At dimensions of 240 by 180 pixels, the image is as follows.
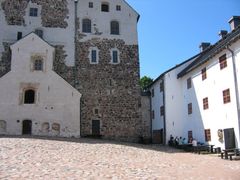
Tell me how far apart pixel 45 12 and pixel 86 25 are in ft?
14.4

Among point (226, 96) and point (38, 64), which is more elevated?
point (38, 64)

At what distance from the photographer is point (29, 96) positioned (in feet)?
91.0

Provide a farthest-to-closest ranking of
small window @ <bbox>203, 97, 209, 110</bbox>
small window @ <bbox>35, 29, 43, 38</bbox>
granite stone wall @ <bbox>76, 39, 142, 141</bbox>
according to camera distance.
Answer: small window @ <bbox>35, 29, 43, 38</bbox>, granite stone wall @ <bbox>76, 39, 142, 141</bbox>, small window @ <bbox>203, 97, 209, 110</bbox>

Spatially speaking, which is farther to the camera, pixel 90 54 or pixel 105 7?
pixel 105 7

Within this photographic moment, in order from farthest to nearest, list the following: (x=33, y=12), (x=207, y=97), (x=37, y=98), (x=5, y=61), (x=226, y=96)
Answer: (x=33, y=12) → (x=5, y=61) → (x=37, y=98) → (x=207, y=97) → (x=226, y=96)

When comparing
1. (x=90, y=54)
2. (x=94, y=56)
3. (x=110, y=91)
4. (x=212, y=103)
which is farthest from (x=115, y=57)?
(x=212, y=103)

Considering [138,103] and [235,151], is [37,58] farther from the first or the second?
[235,151]

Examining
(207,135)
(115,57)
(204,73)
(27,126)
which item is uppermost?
(115,57)

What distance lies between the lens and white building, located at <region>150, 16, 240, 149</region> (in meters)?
20.6

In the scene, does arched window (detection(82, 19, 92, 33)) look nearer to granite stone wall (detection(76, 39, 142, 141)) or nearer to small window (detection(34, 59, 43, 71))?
granite stone wall (detection(76, 39, 142, 141))

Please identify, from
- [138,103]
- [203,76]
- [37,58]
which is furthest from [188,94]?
[37,58]

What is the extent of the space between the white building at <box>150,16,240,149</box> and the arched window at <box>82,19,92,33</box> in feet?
30.0

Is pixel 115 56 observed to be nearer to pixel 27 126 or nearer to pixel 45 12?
pixel 45 12

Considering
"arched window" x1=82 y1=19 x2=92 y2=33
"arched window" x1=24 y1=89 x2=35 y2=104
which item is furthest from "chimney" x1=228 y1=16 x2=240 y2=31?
"arched window" x1=24 y1=89 x2=35 y2=104
